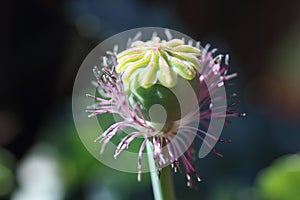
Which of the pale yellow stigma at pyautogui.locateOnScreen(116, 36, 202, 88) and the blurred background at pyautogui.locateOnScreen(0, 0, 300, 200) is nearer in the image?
the pale yellow stigma at pyautogui.locateOnScreen(116, 36, 202, 88)

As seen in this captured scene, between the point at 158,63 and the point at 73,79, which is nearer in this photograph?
the point at 158,63

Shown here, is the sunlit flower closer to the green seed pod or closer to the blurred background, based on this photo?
the green seed pod

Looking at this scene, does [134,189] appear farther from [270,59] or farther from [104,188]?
[270,59]

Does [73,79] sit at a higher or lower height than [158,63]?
higher

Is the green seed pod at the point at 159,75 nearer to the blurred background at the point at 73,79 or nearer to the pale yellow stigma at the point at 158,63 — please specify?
the pale yellow stigma at the point at 158,63

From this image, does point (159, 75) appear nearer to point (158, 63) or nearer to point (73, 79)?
point (158, 63)

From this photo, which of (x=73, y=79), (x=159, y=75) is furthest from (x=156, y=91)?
(x=73, y=79)

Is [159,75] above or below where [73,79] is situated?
below

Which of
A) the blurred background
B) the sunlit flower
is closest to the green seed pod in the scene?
the sunlit flower
